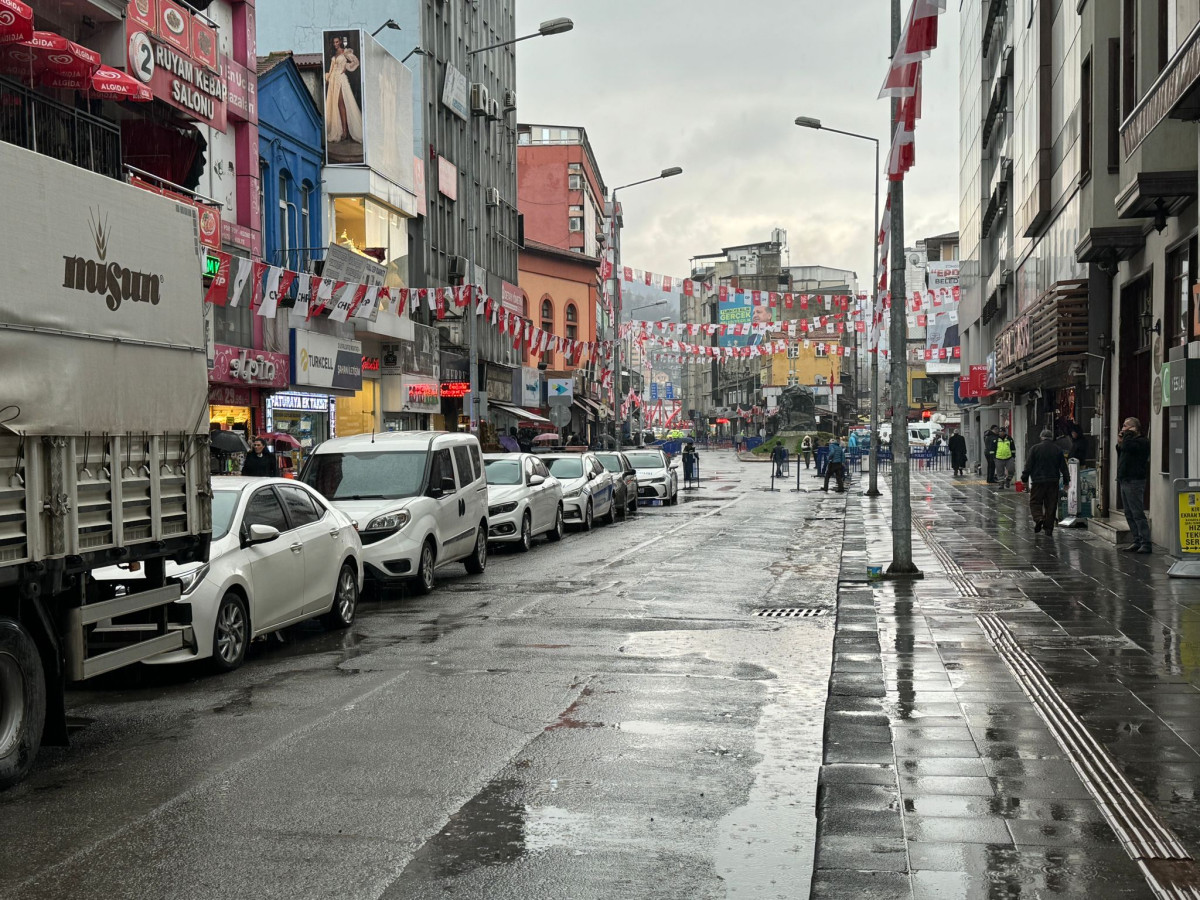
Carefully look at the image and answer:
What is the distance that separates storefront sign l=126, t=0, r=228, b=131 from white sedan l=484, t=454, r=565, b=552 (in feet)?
26.4

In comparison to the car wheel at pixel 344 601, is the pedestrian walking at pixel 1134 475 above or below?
above

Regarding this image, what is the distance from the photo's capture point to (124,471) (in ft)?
25.7

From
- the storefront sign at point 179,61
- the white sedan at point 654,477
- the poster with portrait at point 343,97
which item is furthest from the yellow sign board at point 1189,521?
the poster with portrait at point 343,97

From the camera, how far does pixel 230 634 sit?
403 inches

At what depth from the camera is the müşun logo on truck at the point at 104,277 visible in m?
7.40

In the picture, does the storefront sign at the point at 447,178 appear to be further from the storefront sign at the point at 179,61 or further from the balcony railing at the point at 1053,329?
the balcony railing at the point at 1053,329

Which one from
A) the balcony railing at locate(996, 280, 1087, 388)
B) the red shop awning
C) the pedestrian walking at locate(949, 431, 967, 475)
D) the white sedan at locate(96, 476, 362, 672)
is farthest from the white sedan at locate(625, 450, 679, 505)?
the white sedan at locate(96, 476, 362, 672)

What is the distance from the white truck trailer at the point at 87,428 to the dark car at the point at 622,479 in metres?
21.3

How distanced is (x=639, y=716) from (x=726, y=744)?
89 cm

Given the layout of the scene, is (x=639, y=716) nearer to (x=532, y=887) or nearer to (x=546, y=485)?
(x=532, y=887)

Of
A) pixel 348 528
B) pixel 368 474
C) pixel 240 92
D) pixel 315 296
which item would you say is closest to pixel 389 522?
pixel 368 474

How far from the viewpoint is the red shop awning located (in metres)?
16.6

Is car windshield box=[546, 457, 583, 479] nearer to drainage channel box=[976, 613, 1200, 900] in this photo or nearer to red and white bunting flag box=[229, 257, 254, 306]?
red and white bunting flag box=[229, 257, 254, 306]

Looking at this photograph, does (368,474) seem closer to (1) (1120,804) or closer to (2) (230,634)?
(2) (230,634)
